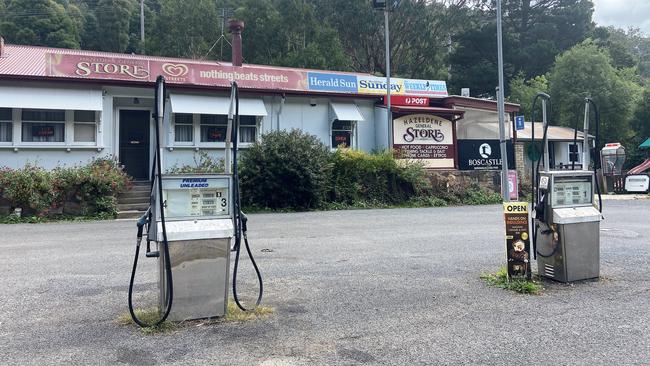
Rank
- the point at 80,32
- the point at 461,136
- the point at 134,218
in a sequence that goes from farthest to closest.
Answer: the point at 80,32 < the point at 461,136 < the point at 134,218

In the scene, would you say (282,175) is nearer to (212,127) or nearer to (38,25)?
(212,127)

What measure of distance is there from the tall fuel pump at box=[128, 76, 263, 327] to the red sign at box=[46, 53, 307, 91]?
14.1m

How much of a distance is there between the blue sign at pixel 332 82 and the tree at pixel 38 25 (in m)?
28.1

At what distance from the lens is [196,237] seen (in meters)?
4.64

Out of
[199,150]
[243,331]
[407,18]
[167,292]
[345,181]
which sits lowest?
[243,331]

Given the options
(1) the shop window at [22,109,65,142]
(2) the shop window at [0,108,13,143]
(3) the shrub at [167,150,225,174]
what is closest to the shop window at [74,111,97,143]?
(1) the shop window at [22,109,65,142]

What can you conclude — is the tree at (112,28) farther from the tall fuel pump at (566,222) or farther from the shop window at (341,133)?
the tall fuel pump at (566,222)

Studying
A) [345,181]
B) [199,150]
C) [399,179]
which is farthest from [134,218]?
[399,179]

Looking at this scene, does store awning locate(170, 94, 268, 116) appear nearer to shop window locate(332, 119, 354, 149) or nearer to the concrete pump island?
shop window locate(332, 119, 354, 149)

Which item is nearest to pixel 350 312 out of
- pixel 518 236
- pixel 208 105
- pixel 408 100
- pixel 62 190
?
pixel 518 236

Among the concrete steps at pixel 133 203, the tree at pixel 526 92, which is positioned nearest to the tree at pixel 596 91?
the tree at pixel 526 92

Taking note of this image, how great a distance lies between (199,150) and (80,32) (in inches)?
1325

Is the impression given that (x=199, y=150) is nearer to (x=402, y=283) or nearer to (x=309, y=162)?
(x=309, y=162)

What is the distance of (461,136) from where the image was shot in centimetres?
2262
